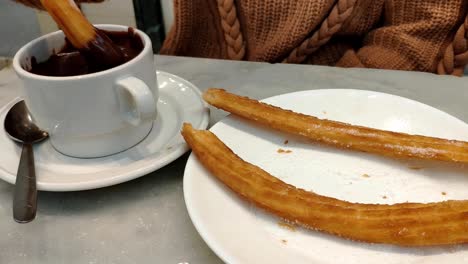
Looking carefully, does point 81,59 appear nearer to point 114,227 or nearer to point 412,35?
point 114,227

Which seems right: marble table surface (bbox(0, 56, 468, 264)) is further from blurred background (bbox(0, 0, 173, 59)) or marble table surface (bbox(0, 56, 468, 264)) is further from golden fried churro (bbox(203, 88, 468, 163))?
blurred background (bbox(0, 0, 173, 59))

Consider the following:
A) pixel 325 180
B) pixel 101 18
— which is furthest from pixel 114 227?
pixel 101 18

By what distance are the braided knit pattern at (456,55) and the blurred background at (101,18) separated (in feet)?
1.90

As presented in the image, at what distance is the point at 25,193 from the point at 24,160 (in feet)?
0.16

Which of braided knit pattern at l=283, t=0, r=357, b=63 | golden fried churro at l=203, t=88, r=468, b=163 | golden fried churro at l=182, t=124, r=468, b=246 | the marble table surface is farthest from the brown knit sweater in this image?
golden fried churro at l=182, t=124, r=468, b=246

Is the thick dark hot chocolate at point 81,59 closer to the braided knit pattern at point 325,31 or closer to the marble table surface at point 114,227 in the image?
the marble table surface at point 114,227

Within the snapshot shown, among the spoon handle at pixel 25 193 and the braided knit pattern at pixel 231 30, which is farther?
the braided knit pattern at pixel 231 30

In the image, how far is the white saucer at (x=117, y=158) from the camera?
1.40 ft

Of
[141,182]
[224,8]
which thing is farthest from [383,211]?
[224,8]

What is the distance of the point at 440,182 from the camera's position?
0.42 meters

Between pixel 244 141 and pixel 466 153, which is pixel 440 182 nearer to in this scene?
pixel 466 153

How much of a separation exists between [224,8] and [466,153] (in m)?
0.42

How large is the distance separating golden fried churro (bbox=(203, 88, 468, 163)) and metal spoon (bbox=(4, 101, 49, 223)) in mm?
188

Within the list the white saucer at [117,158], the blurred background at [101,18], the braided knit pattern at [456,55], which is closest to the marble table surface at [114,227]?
the white saucer at [117,158]
